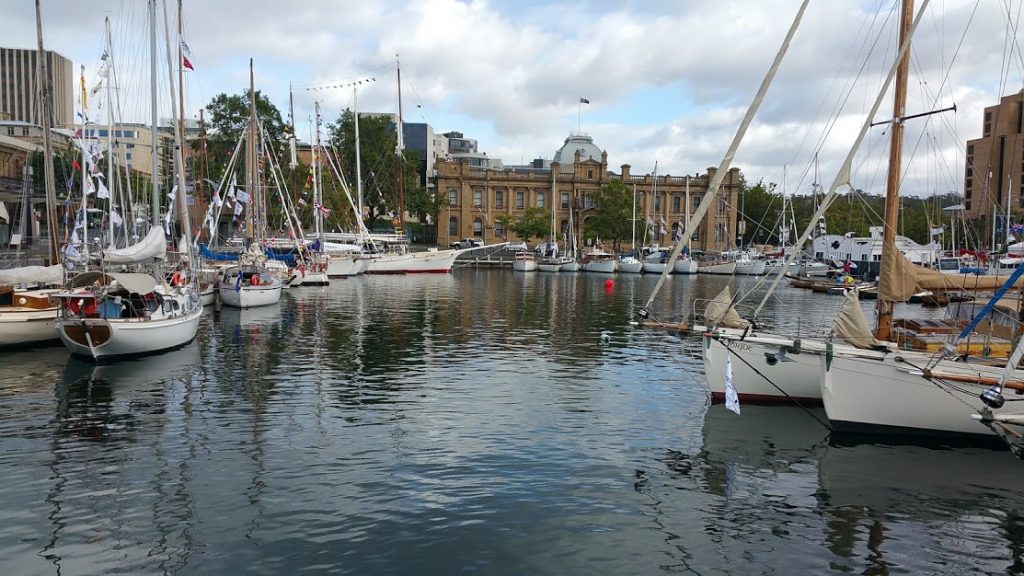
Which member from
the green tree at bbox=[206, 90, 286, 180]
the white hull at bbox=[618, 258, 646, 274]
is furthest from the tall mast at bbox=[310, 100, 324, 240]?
the white hull at bbox=[618, 258, 646, 274]

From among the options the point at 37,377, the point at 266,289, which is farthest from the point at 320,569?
the point at 266,289

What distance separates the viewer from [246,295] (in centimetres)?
4575

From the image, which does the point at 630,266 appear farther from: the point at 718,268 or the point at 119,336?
the point at 119,336

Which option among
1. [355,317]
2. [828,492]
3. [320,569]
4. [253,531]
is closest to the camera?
[320,569]

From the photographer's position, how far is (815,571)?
11.9 meters

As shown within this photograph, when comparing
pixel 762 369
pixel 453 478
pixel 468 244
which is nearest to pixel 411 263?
pixel 468 244

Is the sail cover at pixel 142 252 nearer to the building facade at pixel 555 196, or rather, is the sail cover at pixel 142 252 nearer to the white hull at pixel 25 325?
the white hull at pixel 25 325

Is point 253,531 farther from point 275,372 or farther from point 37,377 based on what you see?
point 37,377

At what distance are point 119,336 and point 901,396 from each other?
24.8m

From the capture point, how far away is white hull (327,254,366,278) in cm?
7481

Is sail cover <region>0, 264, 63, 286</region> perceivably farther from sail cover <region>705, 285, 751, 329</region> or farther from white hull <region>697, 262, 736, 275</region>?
white hull <region>697, 262, 736, 275</region>

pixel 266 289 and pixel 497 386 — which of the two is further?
pixel 266 289

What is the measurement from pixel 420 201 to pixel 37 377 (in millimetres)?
96981

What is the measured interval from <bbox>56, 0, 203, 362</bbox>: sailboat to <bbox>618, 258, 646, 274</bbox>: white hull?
7216 centimetres
